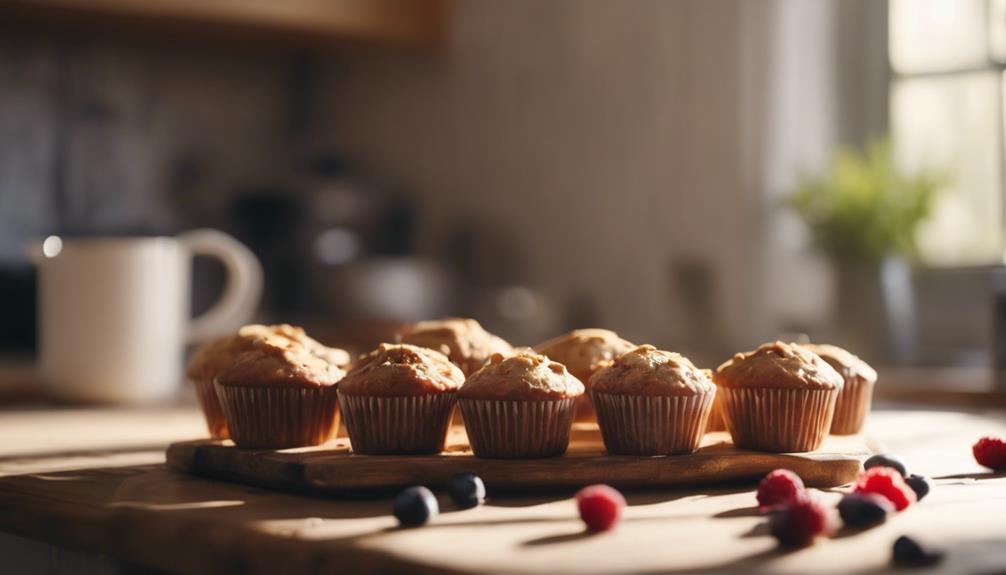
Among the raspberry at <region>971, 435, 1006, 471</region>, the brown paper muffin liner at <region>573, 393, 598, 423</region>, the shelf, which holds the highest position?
the shelf

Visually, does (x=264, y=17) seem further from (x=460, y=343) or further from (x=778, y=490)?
(x=778, y=490)

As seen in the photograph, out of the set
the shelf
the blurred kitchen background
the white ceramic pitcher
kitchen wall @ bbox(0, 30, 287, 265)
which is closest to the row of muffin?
the white ceramic pitcher

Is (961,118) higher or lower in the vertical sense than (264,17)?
lower

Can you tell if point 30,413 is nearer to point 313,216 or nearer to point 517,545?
point 517,545

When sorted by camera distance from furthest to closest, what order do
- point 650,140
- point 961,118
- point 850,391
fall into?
point 650,140 → point 961,118 → point 850,391

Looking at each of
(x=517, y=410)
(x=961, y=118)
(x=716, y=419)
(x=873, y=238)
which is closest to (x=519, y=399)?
(x=517, y=410)

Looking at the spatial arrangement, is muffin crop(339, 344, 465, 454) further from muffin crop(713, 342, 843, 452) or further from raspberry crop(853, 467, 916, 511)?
raspberry crop(853, 467, 916, 511)
